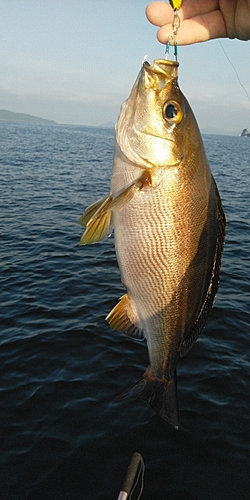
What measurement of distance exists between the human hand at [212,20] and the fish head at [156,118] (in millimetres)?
651

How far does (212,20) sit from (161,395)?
3281 mm

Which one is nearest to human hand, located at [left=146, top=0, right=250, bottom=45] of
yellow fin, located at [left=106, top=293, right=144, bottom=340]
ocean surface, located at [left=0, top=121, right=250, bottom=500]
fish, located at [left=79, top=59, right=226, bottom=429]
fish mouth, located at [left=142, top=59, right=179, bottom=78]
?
fish mouth, located at [left=142, top=59, right=179, bottom=78]

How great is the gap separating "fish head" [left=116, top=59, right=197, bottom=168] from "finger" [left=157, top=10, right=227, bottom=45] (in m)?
0.61

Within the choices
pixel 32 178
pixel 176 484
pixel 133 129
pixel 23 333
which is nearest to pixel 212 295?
pixel 133 129

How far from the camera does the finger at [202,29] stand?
3.34 metres

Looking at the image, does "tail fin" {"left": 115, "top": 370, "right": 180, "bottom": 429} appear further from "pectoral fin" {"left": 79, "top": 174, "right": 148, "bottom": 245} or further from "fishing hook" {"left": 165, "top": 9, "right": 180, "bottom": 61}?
"fishing hook" {"left": 165, "top": 9, "right": 180, "bottom": 61}

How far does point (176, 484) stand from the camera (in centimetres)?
577

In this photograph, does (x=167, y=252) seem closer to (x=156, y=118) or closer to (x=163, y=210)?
(x=163, y=210)

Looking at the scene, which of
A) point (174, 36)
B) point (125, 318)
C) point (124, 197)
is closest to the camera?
point (124, 197)

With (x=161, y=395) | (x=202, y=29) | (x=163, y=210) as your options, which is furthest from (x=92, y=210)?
(x=202, y=29)

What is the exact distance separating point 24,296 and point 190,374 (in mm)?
5058

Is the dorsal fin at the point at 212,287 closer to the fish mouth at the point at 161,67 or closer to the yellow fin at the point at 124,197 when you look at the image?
the yellow fin at the point at 124,197

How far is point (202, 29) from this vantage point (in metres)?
3.43

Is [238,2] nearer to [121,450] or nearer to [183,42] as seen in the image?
[183,42]
